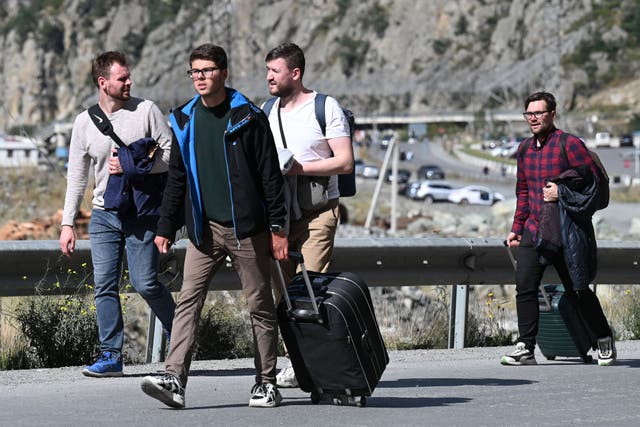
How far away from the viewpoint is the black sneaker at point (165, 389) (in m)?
6.65

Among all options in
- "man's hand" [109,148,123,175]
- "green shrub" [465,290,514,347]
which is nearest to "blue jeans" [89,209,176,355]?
"man's hand" [109,148,123,175]

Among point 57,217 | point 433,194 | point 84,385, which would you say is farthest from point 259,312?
point 433,194

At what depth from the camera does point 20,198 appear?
41344 mm

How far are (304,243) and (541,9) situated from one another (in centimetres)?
17122

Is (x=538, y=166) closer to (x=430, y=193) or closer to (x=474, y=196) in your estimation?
(x=474, y=196)

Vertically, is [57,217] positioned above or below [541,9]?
below

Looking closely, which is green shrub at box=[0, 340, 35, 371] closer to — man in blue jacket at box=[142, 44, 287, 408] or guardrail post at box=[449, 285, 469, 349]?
man in blue jacket at box=[142, 44, 287, 408]

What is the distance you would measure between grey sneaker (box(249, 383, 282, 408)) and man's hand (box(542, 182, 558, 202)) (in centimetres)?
296

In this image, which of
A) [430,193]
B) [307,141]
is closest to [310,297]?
[307,141]

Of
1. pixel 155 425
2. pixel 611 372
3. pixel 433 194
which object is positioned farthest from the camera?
pixel 433 194

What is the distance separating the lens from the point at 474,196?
73.4m

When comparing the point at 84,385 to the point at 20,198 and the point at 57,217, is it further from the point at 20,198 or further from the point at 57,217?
the point at 20,198

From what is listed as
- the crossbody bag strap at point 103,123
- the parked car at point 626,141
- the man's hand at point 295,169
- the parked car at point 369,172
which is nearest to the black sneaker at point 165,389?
the man's hand at point 295,169

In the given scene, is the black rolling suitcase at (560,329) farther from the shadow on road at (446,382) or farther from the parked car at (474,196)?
the parked car at (474,196)
